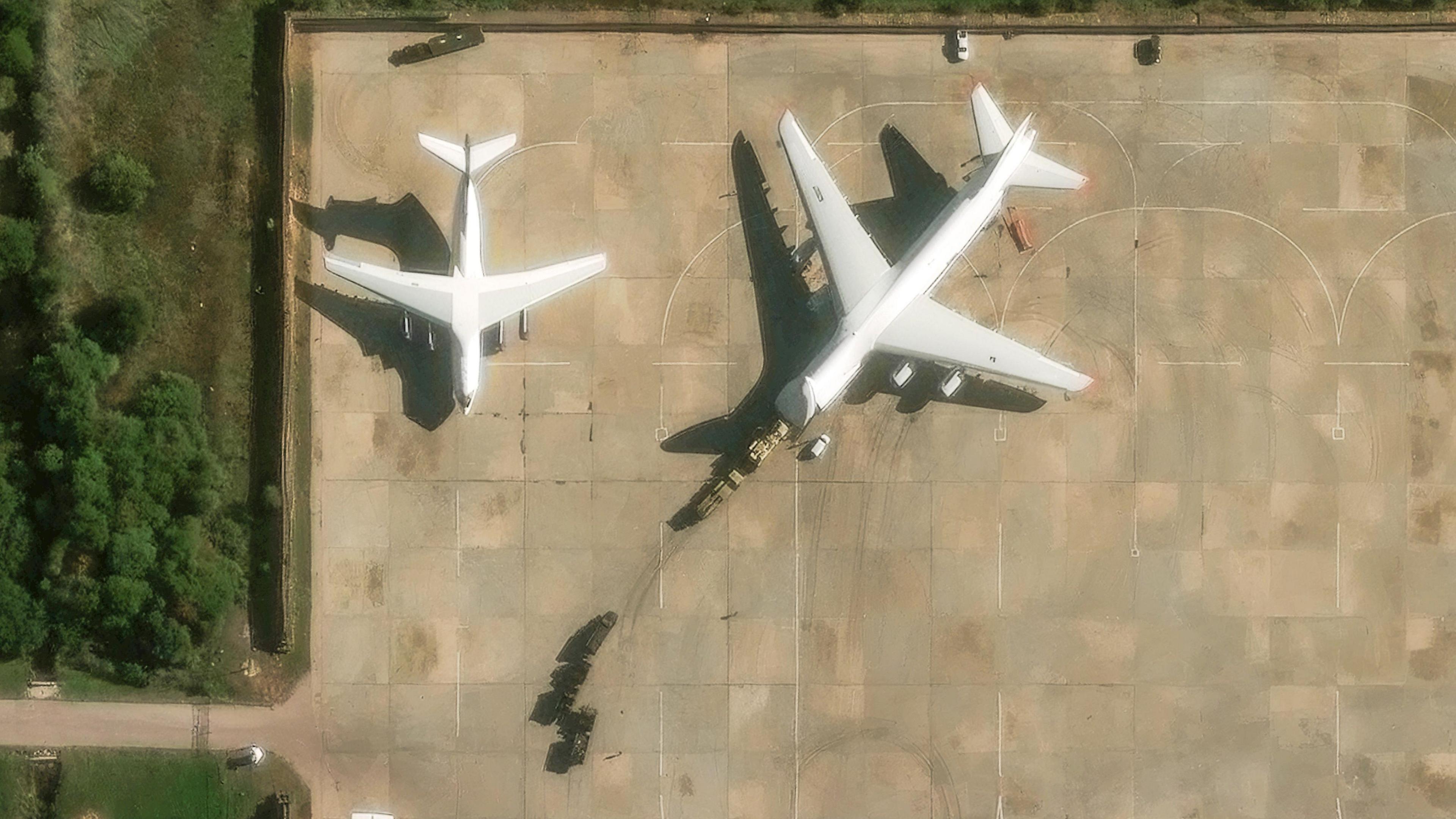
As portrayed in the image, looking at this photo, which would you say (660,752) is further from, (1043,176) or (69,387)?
(1043,176)

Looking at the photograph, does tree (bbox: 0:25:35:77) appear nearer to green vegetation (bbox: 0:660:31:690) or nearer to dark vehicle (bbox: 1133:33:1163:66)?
green vegetation (bbox: 0:660:31:690)

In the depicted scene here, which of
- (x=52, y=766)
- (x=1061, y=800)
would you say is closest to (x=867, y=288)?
(x=1061, y=800)

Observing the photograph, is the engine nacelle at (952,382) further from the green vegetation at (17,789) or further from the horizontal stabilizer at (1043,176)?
the green vegetation at (17,789)

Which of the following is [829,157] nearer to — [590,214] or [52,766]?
[590,214]

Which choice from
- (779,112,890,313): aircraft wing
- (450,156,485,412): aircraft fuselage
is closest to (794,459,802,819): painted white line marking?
(779,112,890,313): aircraft wing

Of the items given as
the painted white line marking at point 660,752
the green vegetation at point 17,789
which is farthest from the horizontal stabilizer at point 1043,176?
the green vegetation at point 17,789

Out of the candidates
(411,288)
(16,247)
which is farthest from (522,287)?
(16,247)
